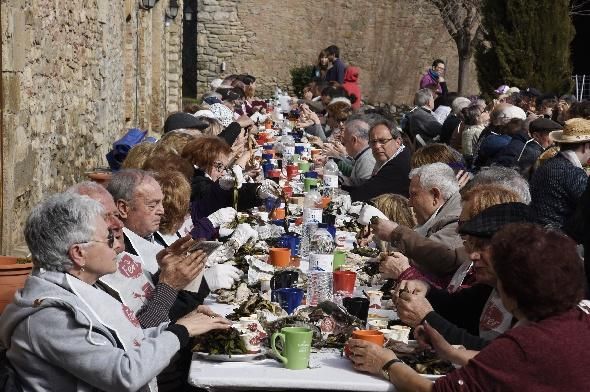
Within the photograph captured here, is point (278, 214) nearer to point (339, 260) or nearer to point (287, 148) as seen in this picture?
point (339, 260)

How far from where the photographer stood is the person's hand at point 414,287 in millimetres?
4391

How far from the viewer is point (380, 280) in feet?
17.3

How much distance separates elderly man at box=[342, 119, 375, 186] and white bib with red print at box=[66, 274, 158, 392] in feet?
18.6

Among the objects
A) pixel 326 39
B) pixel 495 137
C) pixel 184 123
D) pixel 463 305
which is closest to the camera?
pixel 463 305

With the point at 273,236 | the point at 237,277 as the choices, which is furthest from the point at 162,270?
the point at 273,236

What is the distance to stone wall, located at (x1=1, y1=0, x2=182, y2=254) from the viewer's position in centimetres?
709

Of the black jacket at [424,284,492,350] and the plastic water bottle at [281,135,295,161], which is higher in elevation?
the black jacket at [424,284,492,350]

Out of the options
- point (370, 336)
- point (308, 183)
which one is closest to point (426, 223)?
point (370, 336)

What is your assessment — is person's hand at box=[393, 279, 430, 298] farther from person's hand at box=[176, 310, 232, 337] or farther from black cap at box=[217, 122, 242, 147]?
black cap at box=[217, 122, 242, 147]

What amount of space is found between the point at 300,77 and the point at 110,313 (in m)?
27.3

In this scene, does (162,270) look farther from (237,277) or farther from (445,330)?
(445,330)

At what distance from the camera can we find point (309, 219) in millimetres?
6379

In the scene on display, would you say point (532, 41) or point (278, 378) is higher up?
point (532, 41)

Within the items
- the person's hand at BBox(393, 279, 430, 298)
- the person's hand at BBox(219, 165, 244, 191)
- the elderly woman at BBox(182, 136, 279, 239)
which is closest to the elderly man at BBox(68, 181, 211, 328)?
the person's hand at BBox(393, 279, 430, 298)
